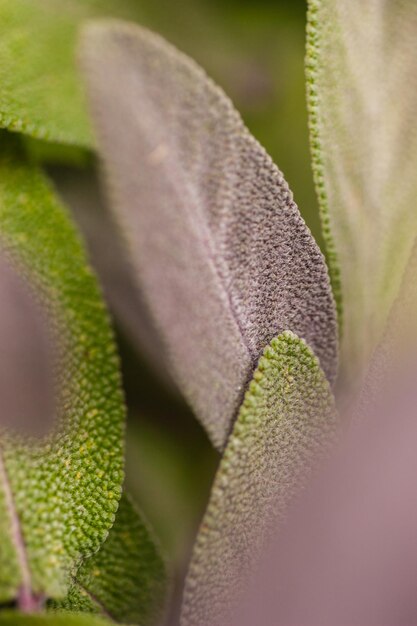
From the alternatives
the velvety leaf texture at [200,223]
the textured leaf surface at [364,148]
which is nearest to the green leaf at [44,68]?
the velvety leaf texture at [200,223]

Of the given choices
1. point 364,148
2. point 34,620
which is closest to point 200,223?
point 364,148

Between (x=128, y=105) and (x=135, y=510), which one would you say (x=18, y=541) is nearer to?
(x=135, y=510)

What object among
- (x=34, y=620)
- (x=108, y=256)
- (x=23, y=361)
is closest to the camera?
(x=34, y=620)

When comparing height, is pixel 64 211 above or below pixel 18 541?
above

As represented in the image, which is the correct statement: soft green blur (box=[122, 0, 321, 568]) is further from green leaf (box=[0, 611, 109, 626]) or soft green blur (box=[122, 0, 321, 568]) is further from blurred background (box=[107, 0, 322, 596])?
green leaf (box=[0, 611, 109, 626])

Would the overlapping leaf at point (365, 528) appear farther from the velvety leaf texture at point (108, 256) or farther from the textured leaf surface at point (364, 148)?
the velvety leaf texture at point (108, 256)

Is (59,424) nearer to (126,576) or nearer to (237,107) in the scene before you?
(126,576)

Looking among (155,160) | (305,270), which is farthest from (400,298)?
(155,160)
